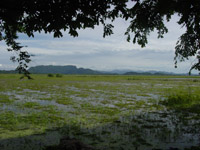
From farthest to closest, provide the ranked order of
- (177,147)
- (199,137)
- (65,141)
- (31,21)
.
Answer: (199,137), (177,147), (65,141), (31,21)

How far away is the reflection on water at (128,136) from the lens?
251 inches

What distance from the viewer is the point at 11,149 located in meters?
6.05

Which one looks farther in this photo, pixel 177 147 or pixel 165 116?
pixel 165 116

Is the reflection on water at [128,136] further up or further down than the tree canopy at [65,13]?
further down

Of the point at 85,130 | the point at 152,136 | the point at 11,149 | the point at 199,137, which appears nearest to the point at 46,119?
the point at 85,130

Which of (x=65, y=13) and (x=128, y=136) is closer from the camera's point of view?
(x=65, y=13)

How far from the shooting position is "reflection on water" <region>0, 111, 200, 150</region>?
20.9ft

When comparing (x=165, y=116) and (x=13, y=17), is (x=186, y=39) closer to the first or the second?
(x=165, y=116)

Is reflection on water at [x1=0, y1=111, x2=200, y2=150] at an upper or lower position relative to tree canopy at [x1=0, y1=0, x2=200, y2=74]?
lower

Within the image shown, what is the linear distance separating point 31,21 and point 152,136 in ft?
20.2

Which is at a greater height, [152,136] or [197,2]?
[197,2]

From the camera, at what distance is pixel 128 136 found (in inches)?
287

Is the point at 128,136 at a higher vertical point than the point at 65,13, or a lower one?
lower

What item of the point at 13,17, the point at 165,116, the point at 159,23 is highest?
the point at 159,23
